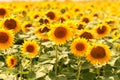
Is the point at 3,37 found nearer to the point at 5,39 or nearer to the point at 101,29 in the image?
the point at 5,39

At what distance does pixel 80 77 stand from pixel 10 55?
101 cm

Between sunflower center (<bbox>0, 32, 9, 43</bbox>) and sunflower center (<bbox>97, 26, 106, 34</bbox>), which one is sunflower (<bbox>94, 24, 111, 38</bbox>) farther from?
sunflower center (<bbox>0, 32, 9, 43</bbox>)

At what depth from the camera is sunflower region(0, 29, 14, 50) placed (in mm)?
5324

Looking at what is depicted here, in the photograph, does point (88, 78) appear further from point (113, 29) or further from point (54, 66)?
point (113, 29)

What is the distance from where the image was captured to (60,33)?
17.3 ft

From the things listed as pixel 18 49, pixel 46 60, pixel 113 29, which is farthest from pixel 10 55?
pixel 113 29

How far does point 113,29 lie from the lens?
7.61 meters

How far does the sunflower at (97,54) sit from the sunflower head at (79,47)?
11cm

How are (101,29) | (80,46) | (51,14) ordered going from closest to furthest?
(80,46)
(101,29)
(51,14)

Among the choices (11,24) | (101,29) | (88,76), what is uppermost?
(11,24)

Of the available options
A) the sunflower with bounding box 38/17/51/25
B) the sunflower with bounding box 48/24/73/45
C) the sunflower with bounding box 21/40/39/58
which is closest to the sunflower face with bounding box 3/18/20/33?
the sunflower with bounding box 38/17/51/25

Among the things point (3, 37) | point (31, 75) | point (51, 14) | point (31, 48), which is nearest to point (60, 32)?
point (31, 48)

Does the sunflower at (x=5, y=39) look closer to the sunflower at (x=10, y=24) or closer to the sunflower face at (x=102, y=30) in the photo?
the sunflower at (x=10, y=24)

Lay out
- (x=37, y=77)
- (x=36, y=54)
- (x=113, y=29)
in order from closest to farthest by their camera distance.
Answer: (x=37, y=77) → (x=36, y=54) → (x=113, y=29)
